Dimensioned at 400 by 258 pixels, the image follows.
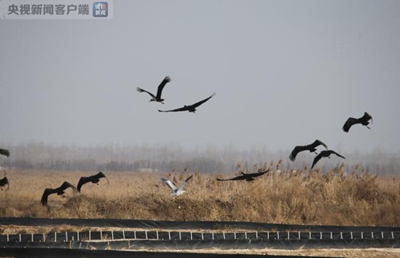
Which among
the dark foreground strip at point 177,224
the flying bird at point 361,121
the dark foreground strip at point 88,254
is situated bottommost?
the dark foreground strip at point 177,224

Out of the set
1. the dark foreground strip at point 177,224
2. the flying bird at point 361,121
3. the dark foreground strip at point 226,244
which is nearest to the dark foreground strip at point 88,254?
the dark foreground strip at point 226,244

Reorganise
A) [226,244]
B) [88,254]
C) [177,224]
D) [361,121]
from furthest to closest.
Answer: [361,121]
[177,224]
[226,244]
[88,254]

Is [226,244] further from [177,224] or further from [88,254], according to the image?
[88,254]

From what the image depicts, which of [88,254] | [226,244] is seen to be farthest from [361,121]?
[88,254]

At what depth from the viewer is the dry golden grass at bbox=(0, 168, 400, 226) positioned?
19.3 m

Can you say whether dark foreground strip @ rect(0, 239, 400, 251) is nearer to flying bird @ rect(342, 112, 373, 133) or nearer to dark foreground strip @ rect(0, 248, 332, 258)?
dark foreground strip @ rect(0, 248, 332, 258)

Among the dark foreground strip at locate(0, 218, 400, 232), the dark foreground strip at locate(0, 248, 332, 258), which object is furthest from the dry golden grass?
the dark foreground strip at locate(0, 248, 332, 258)

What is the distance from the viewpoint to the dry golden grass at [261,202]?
19.3m

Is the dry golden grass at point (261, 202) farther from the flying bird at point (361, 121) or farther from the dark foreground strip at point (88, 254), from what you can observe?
the dark foreground strip at point (88, 254)

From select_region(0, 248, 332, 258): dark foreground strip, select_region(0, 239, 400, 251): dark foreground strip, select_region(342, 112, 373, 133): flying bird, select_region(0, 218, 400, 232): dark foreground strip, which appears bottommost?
select_region(0, 218, 400, 232): dark foreground strip

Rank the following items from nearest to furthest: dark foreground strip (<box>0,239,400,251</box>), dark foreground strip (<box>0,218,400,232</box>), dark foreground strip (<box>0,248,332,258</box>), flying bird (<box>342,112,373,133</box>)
A: dark foreground strip (<box>0,248,332,258</box>)
dark foreground strip (<box>0,239,400,251</box>)
dark foreground strip (<box>0,218,400,232</box>)
flying bird (<box>342,112,373,133</box>)

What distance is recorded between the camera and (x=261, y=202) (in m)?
19.7

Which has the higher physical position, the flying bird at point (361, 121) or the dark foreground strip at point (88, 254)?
the flying bird at point (361, 121)

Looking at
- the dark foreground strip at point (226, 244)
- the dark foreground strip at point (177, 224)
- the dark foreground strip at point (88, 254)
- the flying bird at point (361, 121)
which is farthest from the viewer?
the flying bird at point (361, 121)
